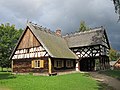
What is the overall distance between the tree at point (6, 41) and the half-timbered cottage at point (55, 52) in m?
14.6

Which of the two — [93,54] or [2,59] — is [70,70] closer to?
[93,54]

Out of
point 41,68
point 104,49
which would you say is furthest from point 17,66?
point 104,49

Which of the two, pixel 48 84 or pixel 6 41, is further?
pixel 6 41

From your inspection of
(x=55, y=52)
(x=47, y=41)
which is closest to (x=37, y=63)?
(x=55, y=52)

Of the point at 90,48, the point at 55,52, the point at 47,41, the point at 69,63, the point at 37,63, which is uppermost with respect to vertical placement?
the point at 47,41

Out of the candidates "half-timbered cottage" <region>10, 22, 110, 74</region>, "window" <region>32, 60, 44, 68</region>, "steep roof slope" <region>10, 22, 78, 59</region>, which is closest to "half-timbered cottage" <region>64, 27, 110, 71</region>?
"half-timbered cottage" <region>10, 22, 110, 74</region>

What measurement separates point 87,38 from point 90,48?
2.88 meters

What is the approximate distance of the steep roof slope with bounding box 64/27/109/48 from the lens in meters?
42.8

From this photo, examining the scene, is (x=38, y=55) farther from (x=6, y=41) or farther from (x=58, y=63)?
(x=6, y=41)

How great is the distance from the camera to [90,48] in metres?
42.9

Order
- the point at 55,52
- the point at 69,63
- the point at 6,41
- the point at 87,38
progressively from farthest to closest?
the point at 6,41, the point at 87,38, the point at 69,63, the point at 55,52

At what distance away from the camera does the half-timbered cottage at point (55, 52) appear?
36062 mm

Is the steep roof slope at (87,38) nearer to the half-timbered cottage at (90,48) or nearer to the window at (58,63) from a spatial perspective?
the half-timbered cottage at (90,48)

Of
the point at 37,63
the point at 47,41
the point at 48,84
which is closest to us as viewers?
the point at 48,84
